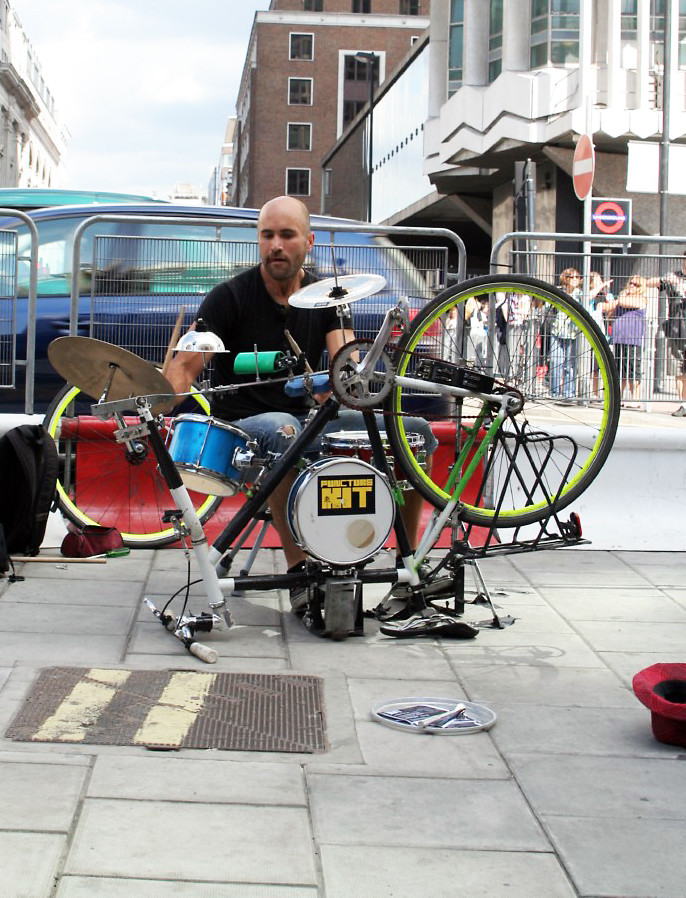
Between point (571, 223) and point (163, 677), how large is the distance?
1007 inches

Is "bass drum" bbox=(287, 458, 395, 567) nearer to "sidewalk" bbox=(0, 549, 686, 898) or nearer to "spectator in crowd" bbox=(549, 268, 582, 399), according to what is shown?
"sidewalk" bbox=(0, 549, 686, 898)

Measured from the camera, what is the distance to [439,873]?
283 cm

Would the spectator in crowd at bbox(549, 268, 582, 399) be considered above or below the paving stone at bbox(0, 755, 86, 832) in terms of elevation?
above

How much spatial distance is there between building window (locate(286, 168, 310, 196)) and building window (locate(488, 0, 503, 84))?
48353 millimetres

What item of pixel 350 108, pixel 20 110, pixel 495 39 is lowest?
pixel 495 39

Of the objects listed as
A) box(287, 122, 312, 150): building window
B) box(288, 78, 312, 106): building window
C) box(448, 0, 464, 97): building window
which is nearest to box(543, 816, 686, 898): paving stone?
box(448, 0, 464, 97): building window

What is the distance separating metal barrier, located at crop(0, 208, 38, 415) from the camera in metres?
6.93

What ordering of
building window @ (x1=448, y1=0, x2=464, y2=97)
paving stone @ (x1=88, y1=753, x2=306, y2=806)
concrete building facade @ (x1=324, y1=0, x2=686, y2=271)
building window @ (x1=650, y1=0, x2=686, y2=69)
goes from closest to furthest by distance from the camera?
1. paving stone @ (x1=88, y1=753, x2=306, y2=806)
2. concrete building facade @ (x1=324, y1=0, x2=686, y2=271)
3. building window @ (x1=650, y1=0, x2=686, y2=69)
4. building window @ (x1=448, y1=0, x2=464, y2=97)

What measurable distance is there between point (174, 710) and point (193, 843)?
42.5 inches

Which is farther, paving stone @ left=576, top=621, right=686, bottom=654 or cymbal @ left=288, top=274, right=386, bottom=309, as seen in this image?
paving stone @ left=576, top=621, right=686, bottom=654

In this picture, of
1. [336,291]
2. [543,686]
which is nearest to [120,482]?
[336,291]

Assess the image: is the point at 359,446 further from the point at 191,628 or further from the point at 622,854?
the point at 622,854

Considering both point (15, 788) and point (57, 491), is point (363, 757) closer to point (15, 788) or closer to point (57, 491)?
point (15, 788)

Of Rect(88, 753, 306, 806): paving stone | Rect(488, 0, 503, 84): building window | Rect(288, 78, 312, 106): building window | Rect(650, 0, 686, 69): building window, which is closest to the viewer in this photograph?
Rect(88, 753, 306, 806): paving stone
